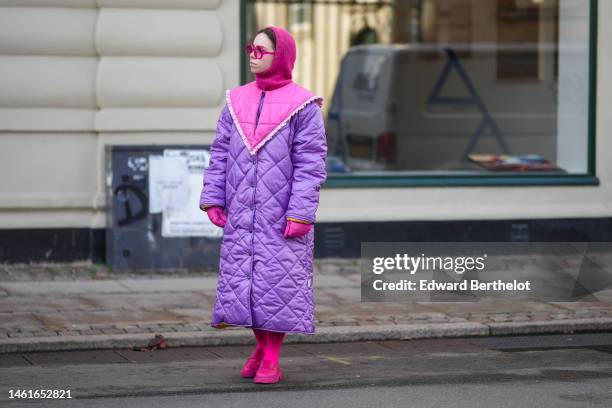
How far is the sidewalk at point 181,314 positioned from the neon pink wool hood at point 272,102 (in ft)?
6.97

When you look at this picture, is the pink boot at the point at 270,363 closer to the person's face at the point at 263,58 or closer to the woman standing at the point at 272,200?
the woman standing at the point at 272,200

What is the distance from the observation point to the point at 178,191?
11734mm

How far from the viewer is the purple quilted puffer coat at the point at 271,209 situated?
23.2 ft

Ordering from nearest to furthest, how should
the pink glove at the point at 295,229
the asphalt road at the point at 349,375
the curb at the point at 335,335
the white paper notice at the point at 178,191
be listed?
the asphalt road at the point at 349,375
the pink glove at the point at 295,229
the curb at the point at 335,335
the white paper notice at the point at 178,191

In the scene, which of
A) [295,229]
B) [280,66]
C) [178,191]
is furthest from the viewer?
[178,191]

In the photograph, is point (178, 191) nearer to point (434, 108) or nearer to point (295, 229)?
point (295, 229)

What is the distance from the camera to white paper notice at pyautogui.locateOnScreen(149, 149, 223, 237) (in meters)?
11.7

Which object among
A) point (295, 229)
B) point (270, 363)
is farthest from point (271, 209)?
point (270, 363)

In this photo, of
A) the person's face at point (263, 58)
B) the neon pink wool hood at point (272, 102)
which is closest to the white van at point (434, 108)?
the neon pink wool hood at point (272, 102)

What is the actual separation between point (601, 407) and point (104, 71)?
21.4ft

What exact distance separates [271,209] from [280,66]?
0.81 m

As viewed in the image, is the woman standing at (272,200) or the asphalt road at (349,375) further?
the woman standing at (272,200)

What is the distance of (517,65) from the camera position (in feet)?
51.7

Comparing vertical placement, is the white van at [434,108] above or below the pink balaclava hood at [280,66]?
below
